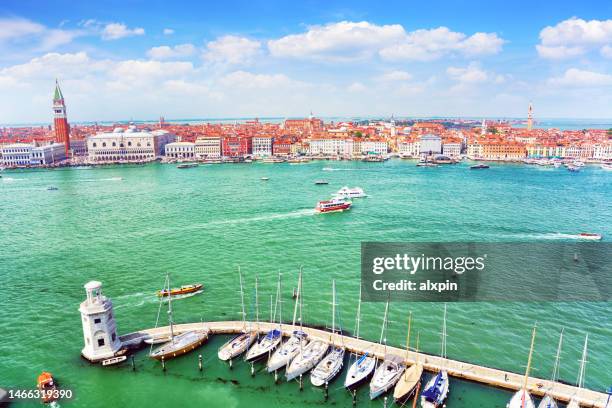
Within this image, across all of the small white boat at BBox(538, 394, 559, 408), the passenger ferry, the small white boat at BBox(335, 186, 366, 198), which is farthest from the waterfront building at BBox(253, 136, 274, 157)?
the small white boat at BBox(538, 394, 559, 408)

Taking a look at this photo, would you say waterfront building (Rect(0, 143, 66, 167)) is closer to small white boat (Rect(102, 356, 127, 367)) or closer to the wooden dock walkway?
the wooden dock walkway

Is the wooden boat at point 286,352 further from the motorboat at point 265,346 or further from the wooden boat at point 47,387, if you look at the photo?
the wooden boat at point 47,387

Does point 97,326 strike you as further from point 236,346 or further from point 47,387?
point 236,346

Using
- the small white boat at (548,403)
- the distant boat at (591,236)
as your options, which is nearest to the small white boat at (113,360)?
the small white boat at (548,403)

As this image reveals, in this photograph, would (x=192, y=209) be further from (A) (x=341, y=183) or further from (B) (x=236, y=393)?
(B) (x=236, y=393)

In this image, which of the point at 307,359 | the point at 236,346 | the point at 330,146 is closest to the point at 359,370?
the point at 307,359

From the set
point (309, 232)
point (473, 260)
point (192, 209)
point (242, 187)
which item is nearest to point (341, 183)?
point (242, 187)
